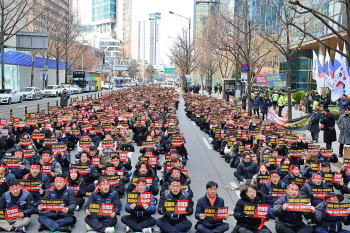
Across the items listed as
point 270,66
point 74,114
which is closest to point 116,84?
point 270,66

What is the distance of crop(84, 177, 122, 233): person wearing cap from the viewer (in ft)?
27.7

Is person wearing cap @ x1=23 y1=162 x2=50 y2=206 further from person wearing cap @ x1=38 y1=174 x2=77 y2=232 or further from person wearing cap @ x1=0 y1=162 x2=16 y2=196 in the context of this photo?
person wearing cap @ x1=38 y1=174 x2=77 y2=232

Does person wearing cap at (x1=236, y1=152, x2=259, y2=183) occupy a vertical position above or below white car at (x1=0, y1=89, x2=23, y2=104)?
below

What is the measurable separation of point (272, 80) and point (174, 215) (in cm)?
2815

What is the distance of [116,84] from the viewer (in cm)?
10531

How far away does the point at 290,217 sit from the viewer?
8367mm

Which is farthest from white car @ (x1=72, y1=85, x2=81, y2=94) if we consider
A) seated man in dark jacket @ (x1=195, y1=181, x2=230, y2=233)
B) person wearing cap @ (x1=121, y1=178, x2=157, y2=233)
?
seated man in dark jacket @ (x1=195, y1=181, x2=230, y2=233)

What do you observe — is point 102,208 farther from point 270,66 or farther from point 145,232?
point 270,66

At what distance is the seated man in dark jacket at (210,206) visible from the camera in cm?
816

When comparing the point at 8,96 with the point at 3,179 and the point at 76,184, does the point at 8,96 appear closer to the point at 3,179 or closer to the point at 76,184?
the point at 3,179

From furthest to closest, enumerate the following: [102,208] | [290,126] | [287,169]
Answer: [290,126], [287,169], [102,208]

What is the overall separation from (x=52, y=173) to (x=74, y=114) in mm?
12378

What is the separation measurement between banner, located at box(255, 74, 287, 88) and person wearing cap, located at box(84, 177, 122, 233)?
26081mm

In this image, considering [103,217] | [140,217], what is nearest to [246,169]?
[140,217]
